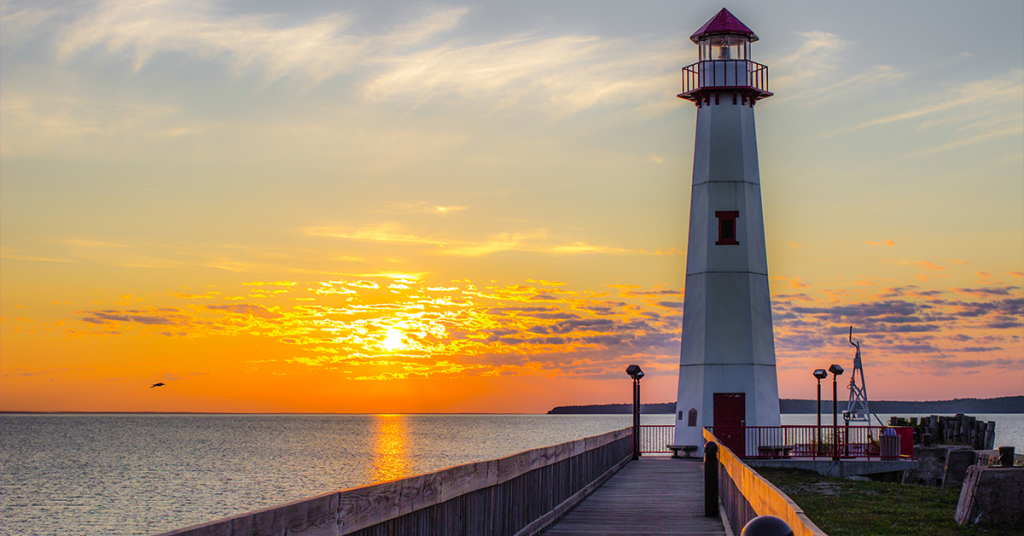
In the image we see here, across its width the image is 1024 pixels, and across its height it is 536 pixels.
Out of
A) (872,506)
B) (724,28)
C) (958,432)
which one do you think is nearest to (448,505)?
(872,506)

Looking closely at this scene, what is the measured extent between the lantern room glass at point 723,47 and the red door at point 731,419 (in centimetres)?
1300

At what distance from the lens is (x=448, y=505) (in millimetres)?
9055

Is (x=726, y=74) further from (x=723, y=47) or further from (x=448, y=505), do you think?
(x=448, y=505)

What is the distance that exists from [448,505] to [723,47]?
32.1 metres

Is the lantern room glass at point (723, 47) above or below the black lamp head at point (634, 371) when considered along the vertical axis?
above

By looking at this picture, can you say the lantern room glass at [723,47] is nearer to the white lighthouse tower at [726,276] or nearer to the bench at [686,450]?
the white lighthouse tower at [726,276]

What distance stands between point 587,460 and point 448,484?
1133 centimetres

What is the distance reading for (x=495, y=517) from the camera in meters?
11.0

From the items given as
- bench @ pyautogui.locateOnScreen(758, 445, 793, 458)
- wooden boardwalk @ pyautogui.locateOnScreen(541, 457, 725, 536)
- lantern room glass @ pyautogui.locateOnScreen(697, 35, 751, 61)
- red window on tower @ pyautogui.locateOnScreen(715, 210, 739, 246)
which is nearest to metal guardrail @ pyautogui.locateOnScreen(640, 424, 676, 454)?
bench @ pyautogui.locateOnScreen(758, 445, 793, 458)

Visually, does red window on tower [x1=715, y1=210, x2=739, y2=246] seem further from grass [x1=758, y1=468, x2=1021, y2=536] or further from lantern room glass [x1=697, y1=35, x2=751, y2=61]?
grass [x1=758, y1=468, x2=1021, y2=536]

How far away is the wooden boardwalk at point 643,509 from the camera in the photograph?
590 inches

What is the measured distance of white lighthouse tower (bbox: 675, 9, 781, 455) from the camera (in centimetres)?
3506

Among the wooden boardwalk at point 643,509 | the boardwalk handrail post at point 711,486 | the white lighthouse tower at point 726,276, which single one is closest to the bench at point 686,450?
the white lighthouse tower at point 726,276

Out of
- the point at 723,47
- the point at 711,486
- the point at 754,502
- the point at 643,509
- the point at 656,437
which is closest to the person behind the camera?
the point at 754,502
